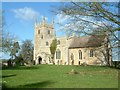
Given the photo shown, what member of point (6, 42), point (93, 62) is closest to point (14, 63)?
point (93, 62)

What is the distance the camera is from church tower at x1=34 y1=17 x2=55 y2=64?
6278 cm

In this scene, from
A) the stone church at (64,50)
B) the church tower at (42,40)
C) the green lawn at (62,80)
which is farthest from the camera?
the church tower at (42,40)

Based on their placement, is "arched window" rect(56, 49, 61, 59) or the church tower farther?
the church tower

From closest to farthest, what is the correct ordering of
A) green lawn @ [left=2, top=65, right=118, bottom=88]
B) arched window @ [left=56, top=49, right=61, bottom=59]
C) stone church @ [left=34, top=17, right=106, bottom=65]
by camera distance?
green lawn @ [left=2, top=65, right=118, bottom=88], stone church @ [left=34, top=17, right=106, bottom=65], arched window @ [left=56, top=49, right=61, bottom=59]

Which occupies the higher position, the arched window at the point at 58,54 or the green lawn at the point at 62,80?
the arched window at the point at 58,54

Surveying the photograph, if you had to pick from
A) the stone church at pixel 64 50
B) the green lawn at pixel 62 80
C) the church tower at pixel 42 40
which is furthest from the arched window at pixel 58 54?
the green lawn at pixel 62 80

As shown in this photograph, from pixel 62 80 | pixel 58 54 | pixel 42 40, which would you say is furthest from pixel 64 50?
pixel 62 80

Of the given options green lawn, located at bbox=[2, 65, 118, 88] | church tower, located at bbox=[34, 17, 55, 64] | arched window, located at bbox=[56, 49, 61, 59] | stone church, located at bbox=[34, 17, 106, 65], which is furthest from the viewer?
church tower, located at bbox=[34, 17, 55, 64]

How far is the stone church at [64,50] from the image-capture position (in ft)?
166

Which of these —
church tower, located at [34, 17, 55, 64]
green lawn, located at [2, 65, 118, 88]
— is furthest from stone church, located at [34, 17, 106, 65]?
green lawn, located at [2, 65, 118, 88]

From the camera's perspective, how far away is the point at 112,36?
1644cm

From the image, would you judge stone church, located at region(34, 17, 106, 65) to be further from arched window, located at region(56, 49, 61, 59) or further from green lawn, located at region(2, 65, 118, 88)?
green lawn, located at region(2, 65, 118, 88)

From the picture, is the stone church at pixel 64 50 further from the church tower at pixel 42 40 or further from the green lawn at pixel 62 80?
the green lawn at pixel 62 80

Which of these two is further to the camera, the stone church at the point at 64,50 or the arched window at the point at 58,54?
the arched window at the point at 58,54
